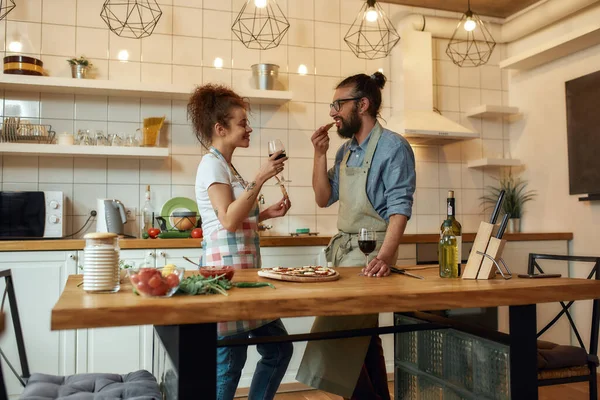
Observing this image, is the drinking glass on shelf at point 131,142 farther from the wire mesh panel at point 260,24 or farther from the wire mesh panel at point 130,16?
the wire mesh panel at point 260,24

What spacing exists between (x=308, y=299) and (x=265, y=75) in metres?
2.76

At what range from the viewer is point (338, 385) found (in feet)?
6.79

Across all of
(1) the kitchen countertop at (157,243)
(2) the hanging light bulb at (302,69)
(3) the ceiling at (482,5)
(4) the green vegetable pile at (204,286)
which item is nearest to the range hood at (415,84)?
(3) the ceiling at (482,5)

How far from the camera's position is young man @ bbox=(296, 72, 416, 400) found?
6.91ft

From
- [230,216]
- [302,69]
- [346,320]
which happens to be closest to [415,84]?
[302,69]

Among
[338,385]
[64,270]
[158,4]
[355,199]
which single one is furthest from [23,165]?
[338,385]

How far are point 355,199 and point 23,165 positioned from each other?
7.70ft

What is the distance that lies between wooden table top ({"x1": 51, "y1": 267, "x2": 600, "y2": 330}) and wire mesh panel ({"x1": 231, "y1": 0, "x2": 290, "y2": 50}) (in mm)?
2679

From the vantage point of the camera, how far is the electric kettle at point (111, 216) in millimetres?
3473

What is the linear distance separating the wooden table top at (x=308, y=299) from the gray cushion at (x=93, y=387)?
340 millimetres

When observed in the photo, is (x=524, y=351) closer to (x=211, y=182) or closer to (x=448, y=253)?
(x=448, y=253)

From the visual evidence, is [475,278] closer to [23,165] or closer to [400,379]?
[400,379]

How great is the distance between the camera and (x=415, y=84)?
4.31 meters

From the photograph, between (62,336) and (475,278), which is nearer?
(475,278)
